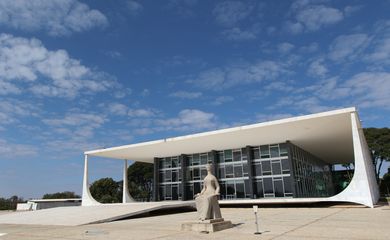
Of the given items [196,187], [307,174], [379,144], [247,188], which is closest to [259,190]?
[247,188]

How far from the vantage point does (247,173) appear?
93.9 ft

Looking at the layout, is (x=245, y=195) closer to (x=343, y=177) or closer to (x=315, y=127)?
(x=315, y=127)

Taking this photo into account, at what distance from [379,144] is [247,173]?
26.9 m

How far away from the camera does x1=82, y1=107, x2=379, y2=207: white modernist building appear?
68.5 ft

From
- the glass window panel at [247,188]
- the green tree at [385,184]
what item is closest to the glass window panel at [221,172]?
the glass window panel at [247,188]

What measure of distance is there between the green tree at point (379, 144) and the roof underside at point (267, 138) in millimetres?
12186

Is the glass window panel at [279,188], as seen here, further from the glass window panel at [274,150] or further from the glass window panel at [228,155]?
the glass window panel at [228,155]

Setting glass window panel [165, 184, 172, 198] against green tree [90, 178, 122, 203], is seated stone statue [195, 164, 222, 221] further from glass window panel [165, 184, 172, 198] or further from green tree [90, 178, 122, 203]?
green tree [90, 178, 122, 203]

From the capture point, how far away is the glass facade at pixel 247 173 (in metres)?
27.1

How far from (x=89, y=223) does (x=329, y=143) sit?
23.6 m

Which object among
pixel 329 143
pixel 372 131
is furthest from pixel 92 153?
pixel 372 131

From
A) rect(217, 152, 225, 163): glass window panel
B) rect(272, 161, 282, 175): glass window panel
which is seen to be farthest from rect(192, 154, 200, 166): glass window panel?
rect(272, 161, 282, 175): glass window panel

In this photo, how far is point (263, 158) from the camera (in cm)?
2828

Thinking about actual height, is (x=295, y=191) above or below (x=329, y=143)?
below
